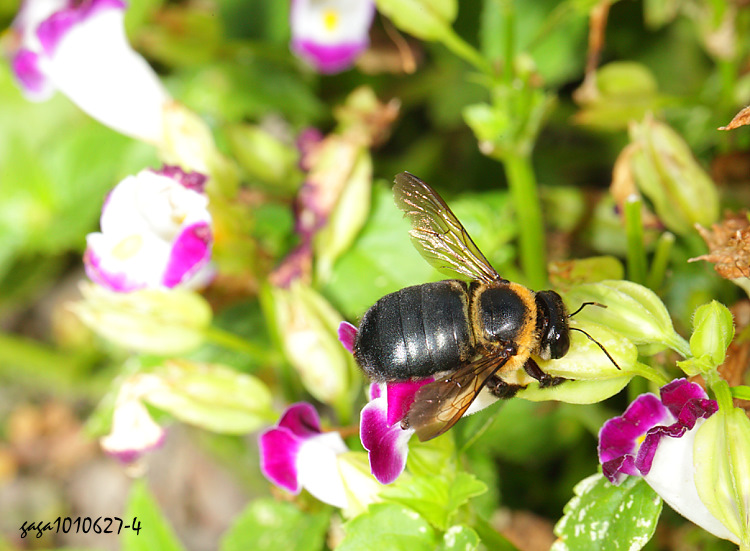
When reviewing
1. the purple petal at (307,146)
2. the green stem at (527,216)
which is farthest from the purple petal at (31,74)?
the green stem at (527,216)

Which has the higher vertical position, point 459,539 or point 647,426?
point 647,426

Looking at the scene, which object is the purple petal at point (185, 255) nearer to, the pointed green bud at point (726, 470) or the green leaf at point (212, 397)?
the green leaf at point (212, 397)

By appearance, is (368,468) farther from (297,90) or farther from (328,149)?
(297,90)

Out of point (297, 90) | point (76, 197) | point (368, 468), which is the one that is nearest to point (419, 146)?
point (297, 90)

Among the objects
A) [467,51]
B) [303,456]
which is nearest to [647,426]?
[303,456]

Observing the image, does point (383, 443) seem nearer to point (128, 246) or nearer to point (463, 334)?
point (463, 334)

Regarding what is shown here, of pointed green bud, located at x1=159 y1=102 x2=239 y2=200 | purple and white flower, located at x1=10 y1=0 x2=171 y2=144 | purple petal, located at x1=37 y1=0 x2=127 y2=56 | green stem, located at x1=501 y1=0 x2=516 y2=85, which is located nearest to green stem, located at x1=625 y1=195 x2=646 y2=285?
green stem, located at x1=501 y1=0 x2=516 y2=85

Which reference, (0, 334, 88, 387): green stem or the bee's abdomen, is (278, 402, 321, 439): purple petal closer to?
the bee's abdomen

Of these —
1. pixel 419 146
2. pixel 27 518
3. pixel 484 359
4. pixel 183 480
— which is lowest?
pixel 27 518
